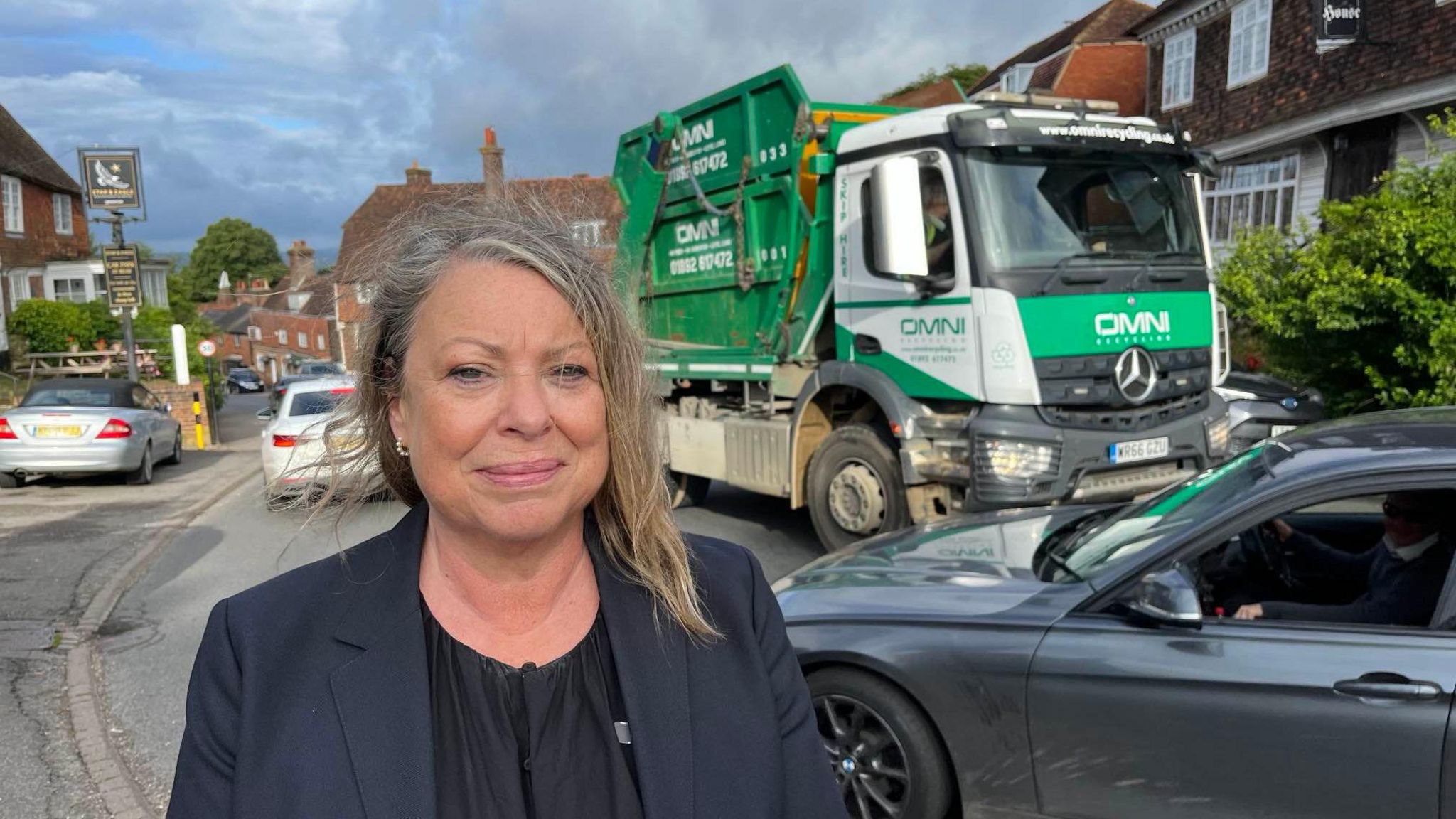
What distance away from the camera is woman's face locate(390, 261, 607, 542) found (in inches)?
61.8

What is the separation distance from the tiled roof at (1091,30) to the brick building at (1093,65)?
3 centimetres

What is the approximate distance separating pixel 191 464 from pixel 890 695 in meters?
16.0

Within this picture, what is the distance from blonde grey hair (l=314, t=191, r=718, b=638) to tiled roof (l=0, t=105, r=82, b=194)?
123 feet

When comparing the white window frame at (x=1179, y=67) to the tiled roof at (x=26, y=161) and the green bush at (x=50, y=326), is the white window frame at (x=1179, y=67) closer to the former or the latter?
the green bush at (x=50, y=326)

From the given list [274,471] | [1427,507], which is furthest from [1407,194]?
[274,471]

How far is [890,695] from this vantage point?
3293 millimetres

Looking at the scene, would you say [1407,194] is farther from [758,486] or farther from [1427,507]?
[1427,507]

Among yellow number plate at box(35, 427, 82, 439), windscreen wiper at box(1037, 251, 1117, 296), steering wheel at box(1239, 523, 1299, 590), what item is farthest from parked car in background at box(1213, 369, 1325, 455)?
yellow number plate at box(35, 427, 82, 439)

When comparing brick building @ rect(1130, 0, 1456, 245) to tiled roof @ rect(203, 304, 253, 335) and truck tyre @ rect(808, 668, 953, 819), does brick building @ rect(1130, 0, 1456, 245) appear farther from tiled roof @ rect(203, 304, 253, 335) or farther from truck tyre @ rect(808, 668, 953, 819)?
tiled roof @ rect(203, 304, 253, 335)

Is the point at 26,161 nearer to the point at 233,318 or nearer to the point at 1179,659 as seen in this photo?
the point at 1179,659

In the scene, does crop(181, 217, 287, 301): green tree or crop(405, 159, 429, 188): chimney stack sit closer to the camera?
crop(405, 159, 429, 188): chimney stack

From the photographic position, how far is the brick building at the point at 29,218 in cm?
3175

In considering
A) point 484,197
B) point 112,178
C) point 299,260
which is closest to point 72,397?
point 112,178

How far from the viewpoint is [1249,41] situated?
1892 centimetres
